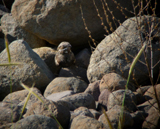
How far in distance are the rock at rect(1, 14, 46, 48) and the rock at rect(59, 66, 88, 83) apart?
6.64 feet

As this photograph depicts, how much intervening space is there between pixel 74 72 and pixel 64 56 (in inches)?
22.5

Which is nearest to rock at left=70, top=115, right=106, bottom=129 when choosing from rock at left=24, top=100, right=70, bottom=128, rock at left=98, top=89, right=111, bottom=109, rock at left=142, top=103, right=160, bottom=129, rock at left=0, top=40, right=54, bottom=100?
rock at left=24, top=100, right=70, bottom=128

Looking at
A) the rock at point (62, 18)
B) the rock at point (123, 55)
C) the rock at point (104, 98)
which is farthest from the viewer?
the rock at point (62, 18)

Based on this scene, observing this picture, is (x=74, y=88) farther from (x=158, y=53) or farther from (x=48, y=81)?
(x=158, y=53)

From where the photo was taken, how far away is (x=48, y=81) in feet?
18.3

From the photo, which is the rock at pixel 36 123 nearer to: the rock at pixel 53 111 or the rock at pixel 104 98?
the rock at pixel 53 111

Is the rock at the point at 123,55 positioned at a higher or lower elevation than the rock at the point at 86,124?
lower

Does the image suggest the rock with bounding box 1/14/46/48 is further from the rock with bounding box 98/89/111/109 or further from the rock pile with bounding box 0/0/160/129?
the rock with bounding box 98/89/111/109

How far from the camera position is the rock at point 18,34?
24.8 feet

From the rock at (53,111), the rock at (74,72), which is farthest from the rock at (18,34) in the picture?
the rock at (53,111)

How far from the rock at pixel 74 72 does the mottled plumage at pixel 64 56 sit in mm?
189

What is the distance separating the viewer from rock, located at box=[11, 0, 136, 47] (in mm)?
6415

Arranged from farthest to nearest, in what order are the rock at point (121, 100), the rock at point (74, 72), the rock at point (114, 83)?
the rock at point (74, 72) → the rock at point (114, 83) → the rock at point (121, 100)

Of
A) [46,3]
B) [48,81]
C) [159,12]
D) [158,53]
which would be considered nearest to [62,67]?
[48,81]
